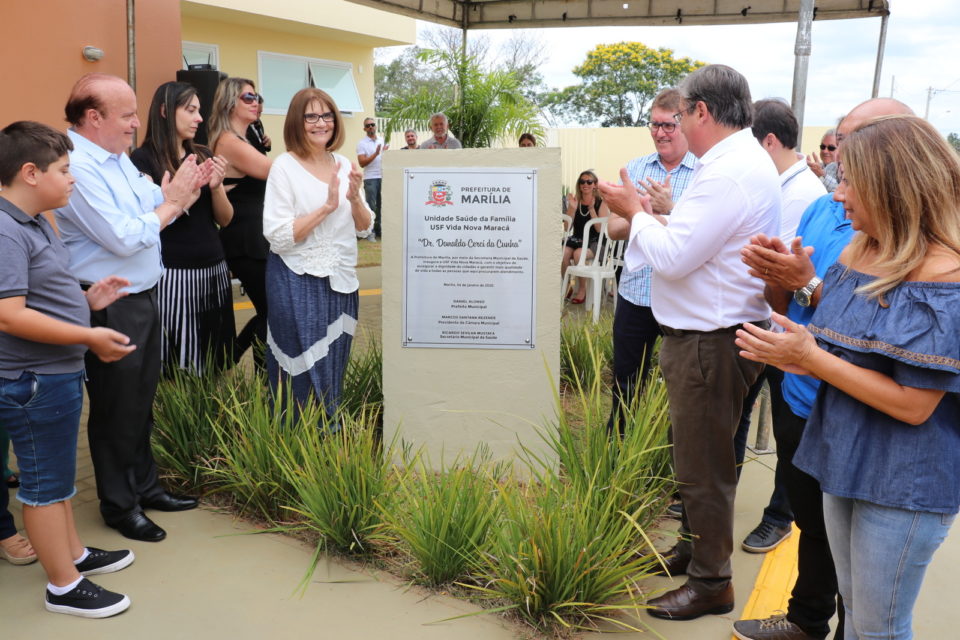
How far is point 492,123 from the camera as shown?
1184 centimetres

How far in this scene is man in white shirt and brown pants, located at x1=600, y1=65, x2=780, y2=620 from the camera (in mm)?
2664

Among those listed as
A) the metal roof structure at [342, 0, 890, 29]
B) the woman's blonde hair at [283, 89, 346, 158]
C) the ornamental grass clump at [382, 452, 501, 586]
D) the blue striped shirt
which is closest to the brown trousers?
the ornamental grass clump at [382, 452, 501, 586]

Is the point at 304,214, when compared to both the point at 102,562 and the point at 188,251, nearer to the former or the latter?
the point at 188,251

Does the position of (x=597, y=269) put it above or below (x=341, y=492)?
above

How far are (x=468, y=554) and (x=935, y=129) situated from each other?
2096mm

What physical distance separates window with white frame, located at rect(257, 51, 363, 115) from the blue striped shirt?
13.1m

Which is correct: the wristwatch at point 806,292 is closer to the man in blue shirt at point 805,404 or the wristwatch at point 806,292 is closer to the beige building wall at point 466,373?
the man in blue shirt at point 805,404

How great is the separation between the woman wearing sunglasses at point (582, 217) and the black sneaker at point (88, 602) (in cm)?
691

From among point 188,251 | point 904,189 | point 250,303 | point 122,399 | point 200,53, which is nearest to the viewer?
point 904,189

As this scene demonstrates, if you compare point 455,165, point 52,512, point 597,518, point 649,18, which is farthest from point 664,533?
point 649,18

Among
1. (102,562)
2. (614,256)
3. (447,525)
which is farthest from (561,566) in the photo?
(614,256)

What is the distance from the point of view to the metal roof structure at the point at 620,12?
9.43m

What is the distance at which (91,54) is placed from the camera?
7125mm

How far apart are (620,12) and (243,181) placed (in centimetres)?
734
